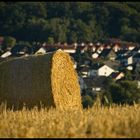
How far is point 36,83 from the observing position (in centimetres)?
1244

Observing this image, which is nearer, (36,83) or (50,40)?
(36,83)

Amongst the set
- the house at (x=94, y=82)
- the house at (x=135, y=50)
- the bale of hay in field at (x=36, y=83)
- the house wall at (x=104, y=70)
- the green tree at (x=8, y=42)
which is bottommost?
the house wall at (x=104, y=70)

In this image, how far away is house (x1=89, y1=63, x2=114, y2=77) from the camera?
348 ft

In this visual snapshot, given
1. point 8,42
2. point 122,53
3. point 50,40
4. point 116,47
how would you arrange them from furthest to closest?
point 116,47, point 122,53, point 50,40, point 8,42

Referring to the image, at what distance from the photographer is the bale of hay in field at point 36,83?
1225 centimetres

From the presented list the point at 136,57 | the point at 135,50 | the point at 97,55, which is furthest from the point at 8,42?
the point at 135,50

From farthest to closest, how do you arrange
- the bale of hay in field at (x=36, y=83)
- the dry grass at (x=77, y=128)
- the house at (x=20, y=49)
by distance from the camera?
1. the house at (x=20, y=49)
2. the bale of hay in field at (x=36, y=83)
3. the dry grass at (x=77, y=128)

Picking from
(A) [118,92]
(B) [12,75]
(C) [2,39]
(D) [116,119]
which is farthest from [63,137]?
(C) [2,39]

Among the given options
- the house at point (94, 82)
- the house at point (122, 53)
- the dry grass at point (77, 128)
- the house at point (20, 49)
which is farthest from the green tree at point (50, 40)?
the dry grass at point (77, 128)

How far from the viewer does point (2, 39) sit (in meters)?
134

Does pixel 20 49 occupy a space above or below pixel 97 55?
above

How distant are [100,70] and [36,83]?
9710cm

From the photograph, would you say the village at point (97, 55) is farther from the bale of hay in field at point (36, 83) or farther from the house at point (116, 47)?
the bale of hay in field at point (36, 83)

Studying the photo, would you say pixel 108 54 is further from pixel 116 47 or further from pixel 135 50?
pixel 116 47
